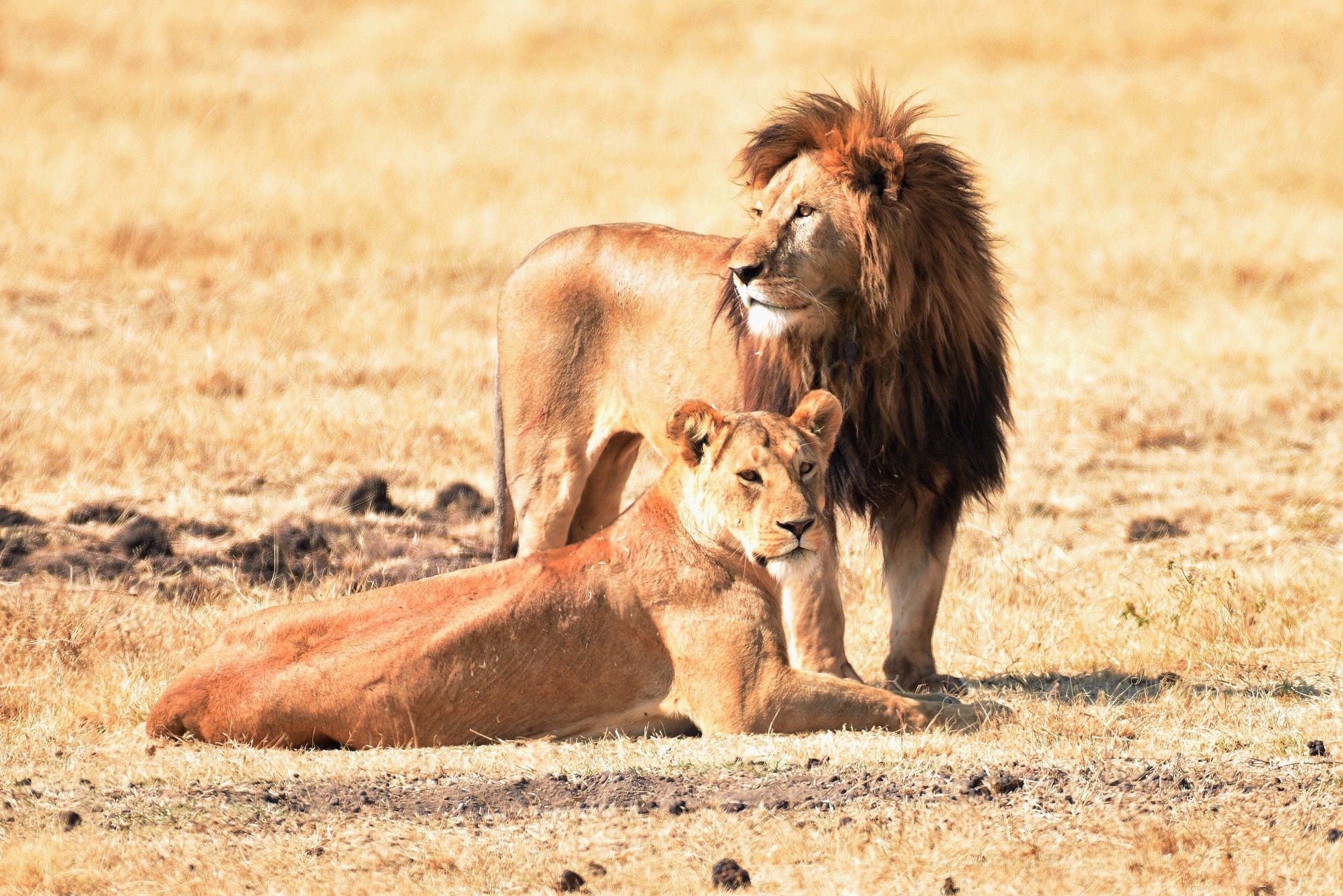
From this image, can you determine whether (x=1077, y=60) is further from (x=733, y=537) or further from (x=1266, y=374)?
(x=733, y=537)

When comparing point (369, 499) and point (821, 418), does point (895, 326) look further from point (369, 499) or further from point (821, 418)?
point (369, 499)

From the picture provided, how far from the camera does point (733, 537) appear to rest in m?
5.16

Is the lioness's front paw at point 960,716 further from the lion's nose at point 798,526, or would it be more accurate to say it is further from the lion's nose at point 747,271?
the lion's nose at point 747,271

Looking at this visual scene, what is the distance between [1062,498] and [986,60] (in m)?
13.4

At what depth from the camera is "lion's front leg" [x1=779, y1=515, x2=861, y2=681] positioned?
5355mm

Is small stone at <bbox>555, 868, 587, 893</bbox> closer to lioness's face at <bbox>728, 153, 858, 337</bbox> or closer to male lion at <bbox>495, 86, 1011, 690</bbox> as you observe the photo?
male lion at <bbox>495, 86, 1011, 690</bbox>

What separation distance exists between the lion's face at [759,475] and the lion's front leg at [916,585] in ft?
1.95

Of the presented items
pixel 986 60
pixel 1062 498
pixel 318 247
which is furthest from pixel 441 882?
pixel 986 60

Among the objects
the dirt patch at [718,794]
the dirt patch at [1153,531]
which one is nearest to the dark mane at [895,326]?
the dirt patch at [718,794]

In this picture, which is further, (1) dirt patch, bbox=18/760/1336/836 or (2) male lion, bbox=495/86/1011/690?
(2) male lion, bbox=495/86/1011/690

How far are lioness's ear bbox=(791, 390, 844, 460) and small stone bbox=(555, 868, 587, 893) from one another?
1.64 meters

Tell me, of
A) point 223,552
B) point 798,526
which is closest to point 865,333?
point 798,526

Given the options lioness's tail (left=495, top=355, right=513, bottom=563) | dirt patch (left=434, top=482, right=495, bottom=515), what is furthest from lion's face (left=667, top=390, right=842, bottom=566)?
dirt patch (left=434, top=482, right=495, bottom=515)

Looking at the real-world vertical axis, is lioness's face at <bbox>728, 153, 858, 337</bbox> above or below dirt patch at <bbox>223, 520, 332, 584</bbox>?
above
